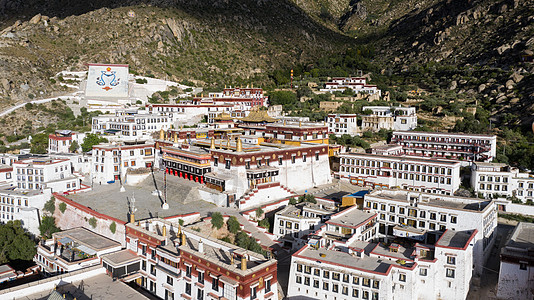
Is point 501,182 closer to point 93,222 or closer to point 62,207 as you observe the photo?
point 93,222

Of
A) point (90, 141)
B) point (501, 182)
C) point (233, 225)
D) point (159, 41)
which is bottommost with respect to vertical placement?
point (233, 225)

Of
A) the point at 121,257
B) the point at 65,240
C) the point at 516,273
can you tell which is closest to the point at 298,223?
the point at 121,257

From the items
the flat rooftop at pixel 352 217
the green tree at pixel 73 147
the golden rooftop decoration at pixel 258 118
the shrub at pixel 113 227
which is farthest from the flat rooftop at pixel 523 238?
the green tree at pixel 73 147

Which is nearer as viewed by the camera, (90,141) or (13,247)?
(13,247)

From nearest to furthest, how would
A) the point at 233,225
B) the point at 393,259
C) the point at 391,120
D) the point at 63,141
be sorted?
the point at 393,259
the point at 233,225
the point at 63,141
the point at 391,120

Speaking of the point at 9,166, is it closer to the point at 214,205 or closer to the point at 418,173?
the point at 214,205

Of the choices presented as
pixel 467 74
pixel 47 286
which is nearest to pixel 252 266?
pixel 47 286

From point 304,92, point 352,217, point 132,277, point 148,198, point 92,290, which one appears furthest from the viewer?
point 304,92
